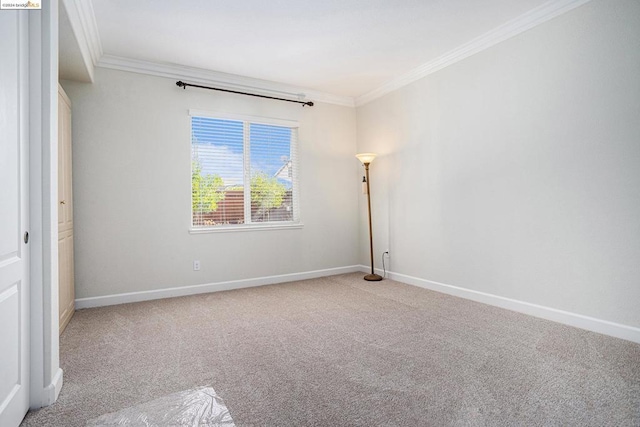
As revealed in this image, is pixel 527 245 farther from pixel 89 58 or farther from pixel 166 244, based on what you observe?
pixel 89 58

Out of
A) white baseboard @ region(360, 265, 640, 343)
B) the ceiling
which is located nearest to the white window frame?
the ceiling

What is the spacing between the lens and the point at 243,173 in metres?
4.54

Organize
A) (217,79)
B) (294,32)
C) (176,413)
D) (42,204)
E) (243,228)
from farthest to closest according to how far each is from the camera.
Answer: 1. (243,228)
2. (217,79)
3. (294,32)
4. (42,204)
5. (176,413)

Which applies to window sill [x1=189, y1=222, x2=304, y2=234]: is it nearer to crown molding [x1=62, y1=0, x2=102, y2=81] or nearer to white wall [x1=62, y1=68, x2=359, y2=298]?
white wall [x1=62, y1=68, x2=359, y2=298]

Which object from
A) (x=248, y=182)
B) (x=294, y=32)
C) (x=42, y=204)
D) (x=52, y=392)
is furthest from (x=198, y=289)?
(x=294, y=32)

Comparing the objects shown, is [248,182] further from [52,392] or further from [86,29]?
[52,392]

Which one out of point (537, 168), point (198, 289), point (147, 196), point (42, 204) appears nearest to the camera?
point (42, 204)

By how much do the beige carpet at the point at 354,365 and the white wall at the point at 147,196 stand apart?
535 millimetres

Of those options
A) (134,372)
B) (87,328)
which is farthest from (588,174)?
(87,328)

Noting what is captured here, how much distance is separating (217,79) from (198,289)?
2568 mm

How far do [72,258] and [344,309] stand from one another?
9.09ft

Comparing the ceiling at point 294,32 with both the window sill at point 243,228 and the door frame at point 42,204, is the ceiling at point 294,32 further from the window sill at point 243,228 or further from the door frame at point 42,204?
the window sill at point 243,228

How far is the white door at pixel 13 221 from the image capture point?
4.96ft

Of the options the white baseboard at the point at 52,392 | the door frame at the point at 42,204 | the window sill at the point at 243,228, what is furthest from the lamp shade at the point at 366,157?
the white baseboard at the point at 52,392
